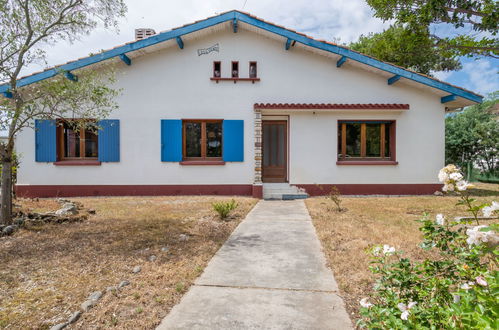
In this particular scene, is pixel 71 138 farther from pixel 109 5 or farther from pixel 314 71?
pixel 314 71

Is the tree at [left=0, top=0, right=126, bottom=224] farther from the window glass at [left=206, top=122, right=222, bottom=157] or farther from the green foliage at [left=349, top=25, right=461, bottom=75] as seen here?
the green foliage at [left=349, top=25, right=461, bottom=75]

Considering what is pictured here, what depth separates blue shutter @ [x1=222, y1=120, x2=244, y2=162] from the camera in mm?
10195

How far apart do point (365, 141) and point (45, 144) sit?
36.2ft

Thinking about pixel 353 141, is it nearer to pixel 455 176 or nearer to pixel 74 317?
pixel 455 176

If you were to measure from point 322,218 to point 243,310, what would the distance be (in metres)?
4.18

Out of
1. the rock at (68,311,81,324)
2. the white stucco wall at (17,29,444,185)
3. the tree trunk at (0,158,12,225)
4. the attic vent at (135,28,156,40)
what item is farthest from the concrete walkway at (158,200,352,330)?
the attic vent at (135,28,156,40)

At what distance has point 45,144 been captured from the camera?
9930 millimetres

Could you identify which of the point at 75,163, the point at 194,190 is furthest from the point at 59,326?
the point at 75,163

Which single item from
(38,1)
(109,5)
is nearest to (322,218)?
(109,5)

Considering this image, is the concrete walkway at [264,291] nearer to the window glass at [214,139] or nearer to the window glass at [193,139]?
the window glass at [214,139]

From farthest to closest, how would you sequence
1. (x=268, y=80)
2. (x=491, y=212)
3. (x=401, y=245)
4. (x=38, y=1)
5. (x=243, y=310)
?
(x=268, y=80) < (x=38, y=1) < (x=401, y=245) < (x=243, y=310) < (x=491, y=212)

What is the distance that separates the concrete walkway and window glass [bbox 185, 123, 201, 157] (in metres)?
6.11

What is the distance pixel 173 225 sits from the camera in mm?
5660

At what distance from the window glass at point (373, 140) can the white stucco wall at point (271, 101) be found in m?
0.47
